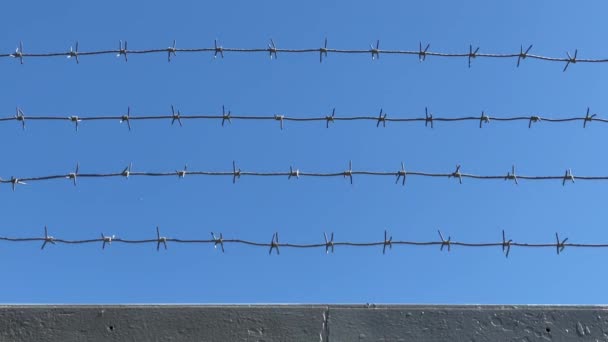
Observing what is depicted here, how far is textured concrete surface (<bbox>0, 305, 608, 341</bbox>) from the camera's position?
458cm

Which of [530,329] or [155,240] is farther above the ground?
[155,240]

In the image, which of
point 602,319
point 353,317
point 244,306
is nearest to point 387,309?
point 353,317

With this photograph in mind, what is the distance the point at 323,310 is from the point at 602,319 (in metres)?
1.11

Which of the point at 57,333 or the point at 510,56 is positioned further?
the point at 510,56

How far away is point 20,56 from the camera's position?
5.15 m

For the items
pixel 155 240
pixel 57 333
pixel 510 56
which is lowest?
pixel 57 333

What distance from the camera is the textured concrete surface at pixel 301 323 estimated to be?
4.58 metres

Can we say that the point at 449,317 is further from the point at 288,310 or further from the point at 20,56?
the point at 20,56

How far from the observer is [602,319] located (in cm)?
459

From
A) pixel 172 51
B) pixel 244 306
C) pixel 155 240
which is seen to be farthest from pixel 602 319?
pixel 172 51

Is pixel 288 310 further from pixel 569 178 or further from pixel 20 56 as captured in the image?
pixel 20 56

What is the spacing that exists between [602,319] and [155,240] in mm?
1816

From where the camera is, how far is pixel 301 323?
458 cm

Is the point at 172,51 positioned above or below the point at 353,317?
above
